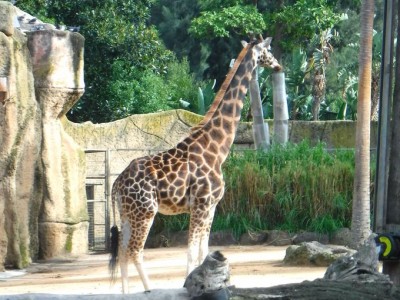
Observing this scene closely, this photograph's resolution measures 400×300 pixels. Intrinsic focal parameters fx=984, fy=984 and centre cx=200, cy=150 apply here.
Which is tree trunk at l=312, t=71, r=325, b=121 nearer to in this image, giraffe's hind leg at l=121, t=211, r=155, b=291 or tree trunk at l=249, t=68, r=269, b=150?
tree trunk at l=249, t=68, r=269, b=150

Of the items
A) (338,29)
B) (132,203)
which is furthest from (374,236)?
(338,29)

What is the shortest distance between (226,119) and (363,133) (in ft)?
11.2

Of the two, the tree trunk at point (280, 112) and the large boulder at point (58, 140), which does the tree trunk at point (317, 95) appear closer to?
the tree trunk at point (280, 112)

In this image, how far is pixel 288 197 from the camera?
1521cm

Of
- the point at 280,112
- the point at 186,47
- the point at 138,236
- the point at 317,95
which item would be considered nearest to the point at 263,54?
the point at 138,236

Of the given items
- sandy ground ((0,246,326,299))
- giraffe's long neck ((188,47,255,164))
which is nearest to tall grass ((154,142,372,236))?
sandy ground ((0,246,326,299))

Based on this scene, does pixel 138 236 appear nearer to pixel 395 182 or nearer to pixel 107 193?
pixel 395 182

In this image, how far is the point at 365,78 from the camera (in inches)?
513

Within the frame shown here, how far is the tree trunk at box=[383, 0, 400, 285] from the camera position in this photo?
4.58 m

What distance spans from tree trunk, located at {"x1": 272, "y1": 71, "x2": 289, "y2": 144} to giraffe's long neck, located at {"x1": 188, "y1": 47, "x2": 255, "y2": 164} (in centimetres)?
754

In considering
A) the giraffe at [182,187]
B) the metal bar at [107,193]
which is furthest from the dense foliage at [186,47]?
the giraffe at [182,187]

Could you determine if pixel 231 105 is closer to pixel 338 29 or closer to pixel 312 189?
pixel 312 189

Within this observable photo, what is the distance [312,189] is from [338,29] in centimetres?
2376

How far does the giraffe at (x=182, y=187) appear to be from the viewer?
31.5ft
